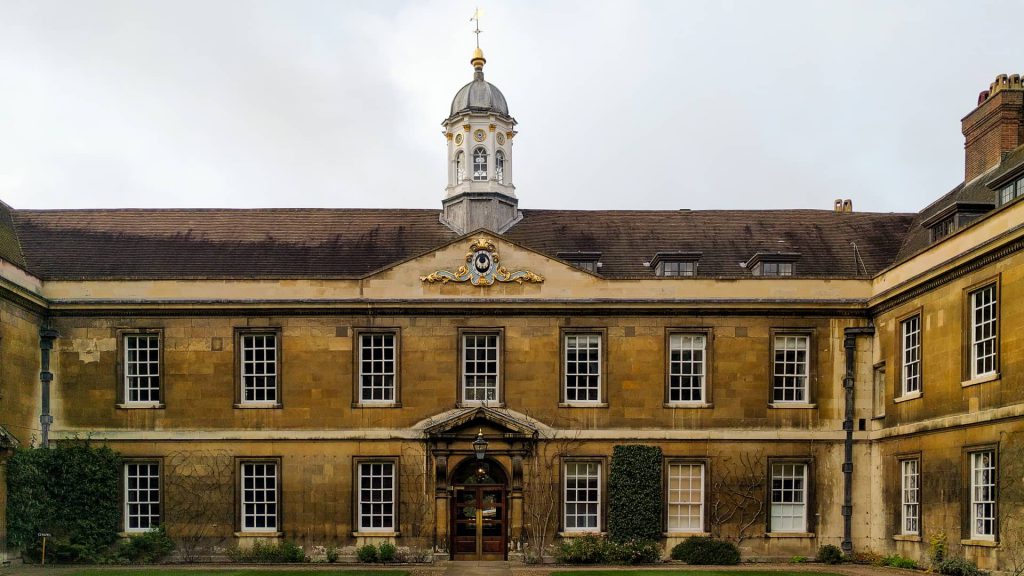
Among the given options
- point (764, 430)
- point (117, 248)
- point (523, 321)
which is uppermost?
point (117, 248)

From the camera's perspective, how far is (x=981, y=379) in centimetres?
2366

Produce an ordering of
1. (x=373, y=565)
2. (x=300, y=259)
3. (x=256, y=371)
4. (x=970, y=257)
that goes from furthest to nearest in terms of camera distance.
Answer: (x=300, y=259), (x=256, y=371), (x=373, y=565), (x=970, y=257)

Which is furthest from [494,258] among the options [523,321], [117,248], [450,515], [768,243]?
[117,248]

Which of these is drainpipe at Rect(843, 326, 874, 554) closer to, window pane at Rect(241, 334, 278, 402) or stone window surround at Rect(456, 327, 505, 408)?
stone window surround at Rect(456, 327, 505, 408)

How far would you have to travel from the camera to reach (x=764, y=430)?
3027 centimetres

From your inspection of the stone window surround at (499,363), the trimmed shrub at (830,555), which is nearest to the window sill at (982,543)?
the trimmed shrub at (830,555)

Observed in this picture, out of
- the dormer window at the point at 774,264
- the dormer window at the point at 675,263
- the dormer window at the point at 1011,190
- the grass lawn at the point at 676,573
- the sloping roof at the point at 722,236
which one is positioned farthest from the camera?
the sloping roof at the point at 722,236

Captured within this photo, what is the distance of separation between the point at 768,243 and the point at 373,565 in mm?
14793

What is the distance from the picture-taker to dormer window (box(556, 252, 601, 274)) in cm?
3306

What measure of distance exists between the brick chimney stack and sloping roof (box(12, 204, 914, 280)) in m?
3.71

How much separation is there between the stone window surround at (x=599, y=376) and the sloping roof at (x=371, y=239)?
3.04 metres

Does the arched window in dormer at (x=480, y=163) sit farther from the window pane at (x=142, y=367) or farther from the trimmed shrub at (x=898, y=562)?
the trimmed shrub at (x=898, y=562)

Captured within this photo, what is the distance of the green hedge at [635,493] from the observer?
29.7 m

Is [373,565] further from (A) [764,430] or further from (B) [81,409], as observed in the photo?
(A) [764,430]
